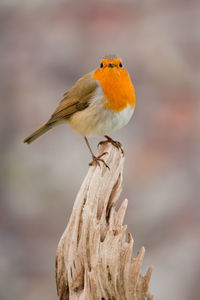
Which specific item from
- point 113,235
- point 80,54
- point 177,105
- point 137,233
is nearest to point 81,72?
point 80,54

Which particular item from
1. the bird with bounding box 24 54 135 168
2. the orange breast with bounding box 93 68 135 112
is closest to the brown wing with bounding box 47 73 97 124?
the bird with bounding box 24 54 135 168

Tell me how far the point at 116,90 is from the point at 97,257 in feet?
3.02

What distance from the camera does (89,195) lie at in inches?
108

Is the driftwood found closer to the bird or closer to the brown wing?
the bird

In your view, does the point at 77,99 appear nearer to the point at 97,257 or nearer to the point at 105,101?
the point at 105,101

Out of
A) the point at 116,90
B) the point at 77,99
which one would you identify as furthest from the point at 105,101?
the point at 77,99

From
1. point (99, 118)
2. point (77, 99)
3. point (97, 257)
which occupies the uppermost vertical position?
point (77, 99)

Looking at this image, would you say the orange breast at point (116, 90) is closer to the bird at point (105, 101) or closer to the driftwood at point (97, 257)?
the bird at point (105, 101)

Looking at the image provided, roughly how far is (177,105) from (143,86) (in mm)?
347

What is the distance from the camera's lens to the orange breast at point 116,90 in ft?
9.76

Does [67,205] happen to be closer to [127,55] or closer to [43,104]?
[43,104]

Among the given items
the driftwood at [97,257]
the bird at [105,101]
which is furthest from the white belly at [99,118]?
the driftwood at [97,257]

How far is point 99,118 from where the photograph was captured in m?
3.03

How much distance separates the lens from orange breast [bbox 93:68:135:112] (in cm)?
297
